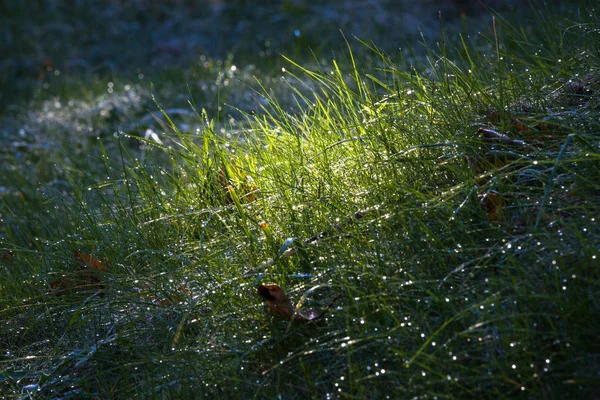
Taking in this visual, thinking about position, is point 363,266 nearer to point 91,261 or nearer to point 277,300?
point 277,300

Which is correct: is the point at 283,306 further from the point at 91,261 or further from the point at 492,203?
the point at 91,261

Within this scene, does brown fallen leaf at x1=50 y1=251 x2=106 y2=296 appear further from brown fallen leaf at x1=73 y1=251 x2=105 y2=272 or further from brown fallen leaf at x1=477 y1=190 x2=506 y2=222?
brown fallen leaf at x1=477 y1=190 x2=506 y2=222

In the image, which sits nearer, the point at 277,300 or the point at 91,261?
the point at 277,300

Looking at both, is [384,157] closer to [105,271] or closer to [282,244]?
[282,244]

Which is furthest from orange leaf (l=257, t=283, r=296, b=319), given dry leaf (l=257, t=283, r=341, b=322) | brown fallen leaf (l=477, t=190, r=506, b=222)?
brown fallen leaf (l=477, t=190, r=506, b=222)

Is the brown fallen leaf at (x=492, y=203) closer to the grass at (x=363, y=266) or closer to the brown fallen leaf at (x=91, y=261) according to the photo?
the grass at (x=363, y=266)

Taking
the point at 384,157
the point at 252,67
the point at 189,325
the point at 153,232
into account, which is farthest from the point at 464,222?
the point at 252,67

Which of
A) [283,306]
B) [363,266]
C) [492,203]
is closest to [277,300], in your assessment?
[283,306]

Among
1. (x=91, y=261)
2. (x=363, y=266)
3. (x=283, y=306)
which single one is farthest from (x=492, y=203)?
(x=91, y=261)
